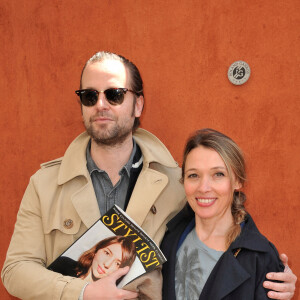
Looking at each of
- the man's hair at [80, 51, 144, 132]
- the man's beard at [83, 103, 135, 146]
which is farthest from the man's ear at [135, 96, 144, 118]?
the man's beard at [83, 103, 135, 146]

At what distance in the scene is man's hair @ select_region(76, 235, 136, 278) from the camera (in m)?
1.62

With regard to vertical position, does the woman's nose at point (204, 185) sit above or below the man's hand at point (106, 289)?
above

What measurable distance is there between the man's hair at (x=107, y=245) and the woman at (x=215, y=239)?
19cm

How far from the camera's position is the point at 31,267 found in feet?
5.58

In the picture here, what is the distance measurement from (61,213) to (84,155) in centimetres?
33

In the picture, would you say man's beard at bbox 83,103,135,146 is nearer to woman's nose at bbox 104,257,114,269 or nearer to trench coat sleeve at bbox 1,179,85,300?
trench coat sleeve at bbox 1,179,85,300

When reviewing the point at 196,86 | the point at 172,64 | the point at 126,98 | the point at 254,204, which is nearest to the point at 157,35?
the point at 172,64

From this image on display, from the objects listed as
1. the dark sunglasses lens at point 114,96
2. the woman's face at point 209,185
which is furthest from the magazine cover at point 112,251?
the dark sunglasses lens at point 114,96

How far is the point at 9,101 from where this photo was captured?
269cm

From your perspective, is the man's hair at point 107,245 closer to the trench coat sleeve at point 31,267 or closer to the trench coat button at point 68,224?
the trench coat sleeve at point 31,267

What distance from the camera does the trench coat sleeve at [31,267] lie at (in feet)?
5.28

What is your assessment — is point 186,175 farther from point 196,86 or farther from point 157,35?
point 157,35

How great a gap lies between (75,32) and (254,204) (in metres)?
1.66

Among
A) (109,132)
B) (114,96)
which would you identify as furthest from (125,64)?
(109,132)
